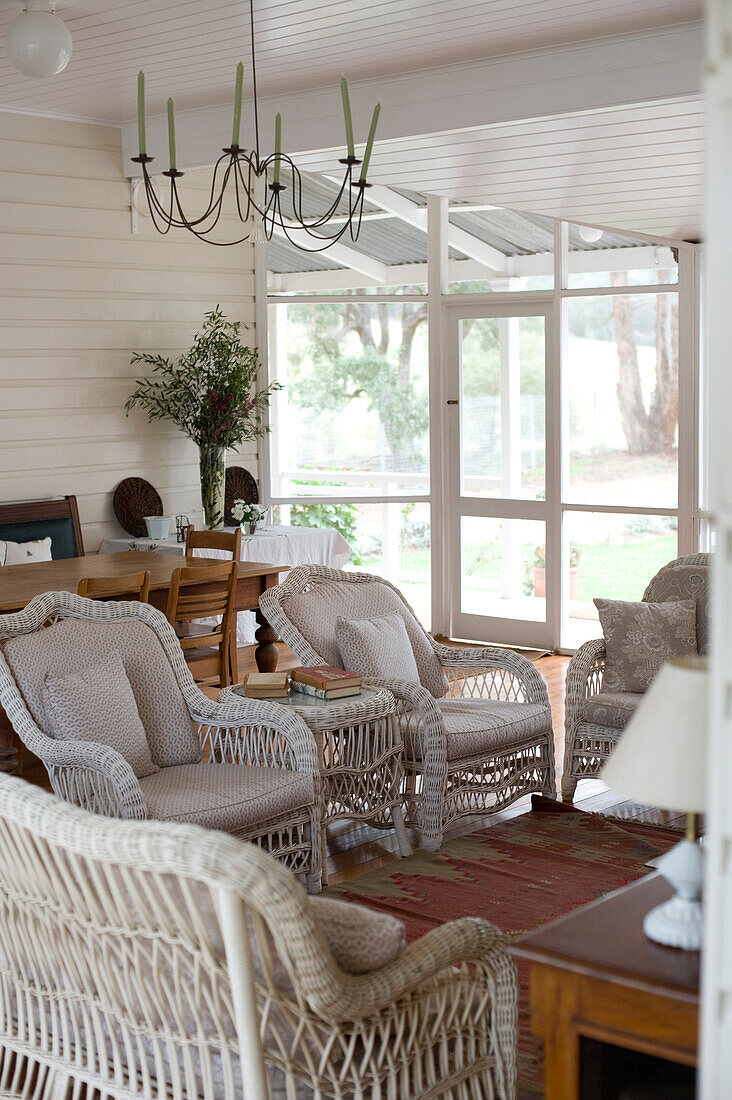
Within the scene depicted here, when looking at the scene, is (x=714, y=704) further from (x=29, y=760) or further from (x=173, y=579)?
(x=29, y=760)

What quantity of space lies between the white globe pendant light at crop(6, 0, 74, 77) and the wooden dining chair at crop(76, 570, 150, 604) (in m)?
1.94

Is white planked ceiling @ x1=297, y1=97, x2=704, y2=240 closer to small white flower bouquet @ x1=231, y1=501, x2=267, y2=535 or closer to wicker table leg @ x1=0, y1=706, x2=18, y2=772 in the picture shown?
small white flower bouquet @ x1=231, y1=501, x2=267, y2=535

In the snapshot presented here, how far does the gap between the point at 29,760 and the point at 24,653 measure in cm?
229

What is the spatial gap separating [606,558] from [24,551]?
137 inches

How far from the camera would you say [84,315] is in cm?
730

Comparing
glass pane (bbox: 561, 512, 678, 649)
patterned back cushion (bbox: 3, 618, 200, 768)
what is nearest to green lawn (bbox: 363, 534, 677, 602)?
glass pane (bbox: 561, 512, 678, 649)

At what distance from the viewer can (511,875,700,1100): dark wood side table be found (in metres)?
1.86

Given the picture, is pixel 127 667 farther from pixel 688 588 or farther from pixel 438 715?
pixel 688 588

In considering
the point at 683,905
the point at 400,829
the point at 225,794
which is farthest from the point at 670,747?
the point at 400,829

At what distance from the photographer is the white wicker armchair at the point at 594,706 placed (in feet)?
15.0

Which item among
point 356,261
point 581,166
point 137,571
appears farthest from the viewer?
point 356,261

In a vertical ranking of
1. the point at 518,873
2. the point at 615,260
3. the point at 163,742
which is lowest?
the point at 518,873

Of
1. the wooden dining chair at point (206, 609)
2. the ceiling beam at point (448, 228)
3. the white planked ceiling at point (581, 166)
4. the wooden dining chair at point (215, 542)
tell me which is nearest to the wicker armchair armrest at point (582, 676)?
the wooden dining chair at point (206, 609)

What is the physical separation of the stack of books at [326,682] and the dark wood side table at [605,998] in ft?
6.75
